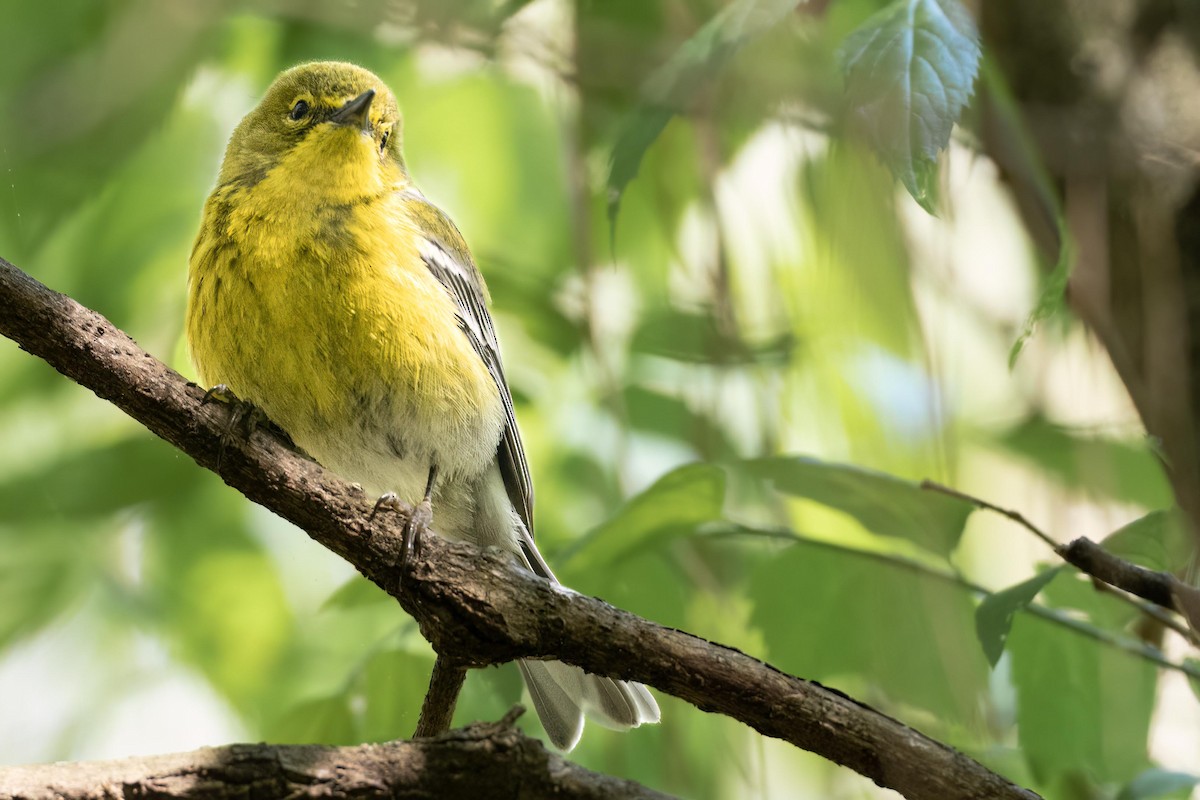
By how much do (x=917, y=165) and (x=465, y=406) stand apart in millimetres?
1360

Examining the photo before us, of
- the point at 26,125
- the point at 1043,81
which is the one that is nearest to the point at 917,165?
the point at 1043,81

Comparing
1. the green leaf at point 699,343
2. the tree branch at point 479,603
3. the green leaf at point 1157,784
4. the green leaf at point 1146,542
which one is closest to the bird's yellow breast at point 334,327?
the green leaf at point 699,343

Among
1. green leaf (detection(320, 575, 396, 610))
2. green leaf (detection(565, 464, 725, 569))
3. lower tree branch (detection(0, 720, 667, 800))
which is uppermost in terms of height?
green leaf (detection(565, 464, 725, 569))

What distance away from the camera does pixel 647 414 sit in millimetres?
3316

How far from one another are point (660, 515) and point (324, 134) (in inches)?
49.7

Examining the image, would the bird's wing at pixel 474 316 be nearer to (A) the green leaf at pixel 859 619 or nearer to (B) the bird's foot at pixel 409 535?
(A) the green leaf at pixel 859 619

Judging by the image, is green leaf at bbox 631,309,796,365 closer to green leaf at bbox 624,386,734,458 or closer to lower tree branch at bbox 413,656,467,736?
green leaf at bbox 624,386,734,458

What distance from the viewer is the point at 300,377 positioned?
2553 millimetres

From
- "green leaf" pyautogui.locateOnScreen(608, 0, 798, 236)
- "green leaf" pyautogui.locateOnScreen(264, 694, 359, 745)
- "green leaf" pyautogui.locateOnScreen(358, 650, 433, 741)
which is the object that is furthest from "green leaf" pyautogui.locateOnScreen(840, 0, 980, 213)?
"green leaf" pyautogui.locateOnScreen(264, 694, 359, 745)

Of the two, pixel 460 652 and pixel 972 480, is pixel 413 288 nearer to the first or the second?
pixel 460 652

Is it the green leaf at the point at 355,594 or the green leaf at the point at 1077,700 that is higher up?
the green leaf at the point at 355,594

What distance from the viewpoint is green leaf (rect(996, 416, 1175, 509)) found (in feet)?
9.22

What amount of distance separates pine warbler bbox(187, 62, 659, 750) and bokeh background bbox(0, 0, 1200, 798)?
0.20 m

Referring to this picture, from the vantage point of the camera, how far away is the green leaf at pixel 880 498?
2305 mm
